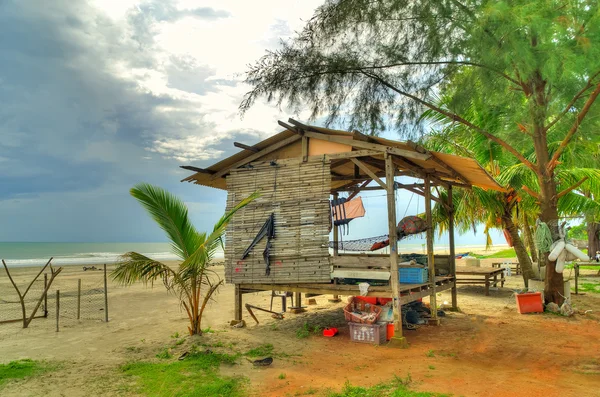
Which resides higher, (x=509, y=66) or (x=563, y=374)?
(x=509, y=66)

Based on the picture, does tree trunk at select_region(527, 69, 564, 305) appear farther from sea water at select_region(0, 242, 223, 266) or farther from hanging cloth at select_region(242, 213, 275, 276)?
sea water at select_region(0, 242, 223, 266)

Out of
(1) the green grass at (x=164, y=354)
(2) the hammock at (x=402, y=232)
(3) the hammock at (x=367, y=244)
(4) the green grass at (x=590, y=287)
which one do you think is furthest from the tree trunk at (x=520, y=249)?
(1) the green grass at (x=164, y=354)

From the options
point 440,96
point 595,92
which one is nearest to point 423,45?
point 440,96

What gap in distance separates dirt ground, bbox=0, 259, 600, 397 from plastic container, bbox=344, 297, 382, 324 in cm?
41

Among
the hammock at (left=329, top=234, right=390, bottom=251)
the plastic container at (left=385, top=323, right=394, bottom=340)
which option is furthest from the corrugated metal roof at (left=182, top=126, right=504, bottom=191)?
the plastic container at (left=385, top=323, right=394, bottom=340)

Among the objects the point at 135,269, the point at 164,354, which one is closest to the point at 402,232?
the point at 164,354

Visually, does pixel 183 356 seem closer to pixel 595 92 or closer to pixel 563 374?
pixel 563 374

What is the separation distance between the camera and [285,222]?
822 cm

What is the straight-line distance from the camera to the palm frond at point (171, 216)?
6816mm

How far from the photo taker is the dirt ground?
4.94 meters

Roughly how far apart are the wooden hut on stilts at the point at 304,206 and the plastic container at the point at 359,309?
0.33m

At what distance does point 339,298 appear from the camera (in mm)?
12219

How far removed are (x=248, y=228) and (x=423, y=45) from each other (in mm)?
4874

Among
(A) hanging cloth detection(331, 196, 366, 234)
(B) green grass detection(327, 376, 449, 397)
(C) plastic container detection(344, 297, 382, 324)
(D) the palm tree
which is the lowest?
(B) green grass detection(327, 376, 449, 397)
